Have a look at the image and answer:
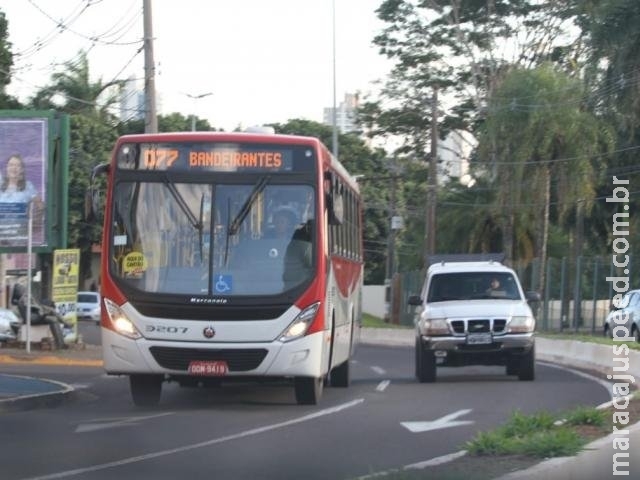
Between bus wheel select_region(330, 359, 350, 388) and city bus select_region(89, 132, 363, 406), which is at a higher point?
city bus select_region(89, 132, 363, 406)

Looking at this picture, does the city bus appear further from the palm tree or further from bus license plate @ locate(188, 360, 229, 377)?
the palm tree

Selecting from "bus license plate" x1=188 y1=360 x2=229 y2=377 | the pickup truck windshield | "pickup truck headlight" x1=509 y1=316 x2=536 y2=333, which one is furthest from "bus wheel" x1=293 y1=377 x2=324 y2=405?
the pickup truck windshield

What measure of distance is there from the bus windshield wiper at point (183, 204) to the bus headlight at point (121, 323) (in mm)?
1369

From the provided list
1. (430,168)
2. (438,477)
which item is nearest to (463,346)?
(438,477)

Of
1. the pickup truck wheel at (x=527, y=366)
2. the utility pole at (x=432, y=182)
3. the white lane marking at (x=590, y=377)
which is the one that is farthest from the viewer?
the utility pole at (x=432, y=182)

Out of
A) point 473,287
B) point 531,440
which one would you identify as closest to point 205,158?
point 531,440

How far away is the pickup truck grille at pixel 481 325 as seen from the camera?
19.1 m

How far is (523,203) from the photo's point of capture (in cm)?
4375

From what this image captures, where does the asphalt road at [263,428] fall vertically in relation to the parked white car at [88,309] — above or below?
above

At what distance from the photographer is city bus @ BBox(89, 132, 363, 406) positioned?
14.4 metres

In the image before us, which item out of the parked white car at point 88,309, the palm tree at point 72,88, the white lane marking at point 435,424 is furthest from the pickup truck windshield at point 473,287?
the parked white car at point 88,309

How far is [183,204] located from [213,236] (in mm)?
565

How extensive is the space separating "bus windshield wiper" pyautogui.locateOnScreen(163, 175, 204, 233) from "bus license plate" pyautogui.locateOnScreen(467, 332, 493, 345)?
609 centimetres

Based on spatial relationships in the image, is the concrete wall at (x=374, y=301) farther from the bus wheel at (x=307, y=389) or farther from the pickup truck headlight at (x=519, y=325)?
the bus wheel at (x=307, y=389)
